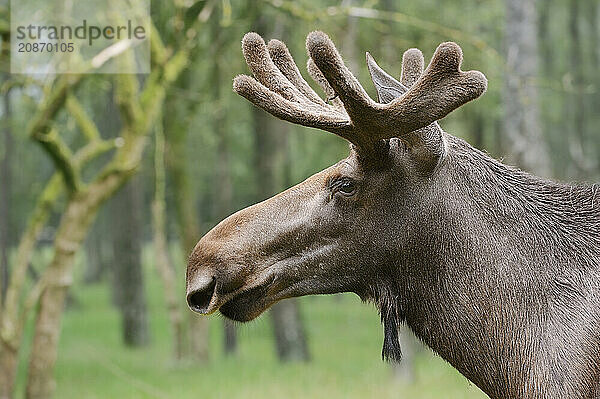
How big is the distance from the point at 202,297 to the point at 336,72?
108 cm

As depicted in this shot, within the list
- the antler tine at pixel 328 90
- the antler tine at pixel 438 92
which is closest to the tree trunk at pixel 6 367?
the antler tine at pixel 328 90

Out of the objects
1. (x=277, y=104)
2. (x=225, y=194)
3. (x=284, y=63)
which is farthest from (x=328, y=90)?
(x=225, y=194)

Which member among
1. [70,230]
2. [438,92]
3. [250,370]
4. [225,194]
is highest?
[225,194]

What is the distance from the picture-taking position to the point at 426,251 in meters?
3.62

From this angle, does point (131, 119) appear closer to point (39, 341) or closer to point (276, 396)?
point (39, 341)

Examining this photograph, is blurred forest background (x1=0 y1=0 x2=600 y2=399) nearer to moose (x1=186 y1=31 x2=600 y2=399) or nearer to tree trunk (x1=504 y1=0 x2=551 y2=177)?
tree trunk (x1=504 y1=0 x2=551 y2=177)

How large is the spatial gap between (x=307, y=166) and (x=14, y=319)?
11362 mm

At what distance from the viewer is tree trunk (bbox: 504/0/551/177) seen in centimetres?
841

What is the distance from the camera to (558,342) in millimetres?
3428

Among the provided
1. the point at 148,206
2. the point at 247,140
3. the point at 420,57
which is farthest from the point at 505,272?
the point at 148,206

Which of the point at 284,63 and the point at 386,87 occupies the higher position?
the point at 284,63

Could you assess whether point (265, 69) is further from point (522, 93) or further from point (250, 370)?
point (250, 370)

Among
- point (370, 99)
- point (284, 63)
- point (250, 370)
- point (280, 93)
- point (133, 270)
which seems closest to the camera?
point (370, 99)

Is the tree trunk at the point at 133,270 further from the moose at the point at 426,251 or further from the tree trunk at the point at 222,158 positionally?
the moose at the point at 426,251
